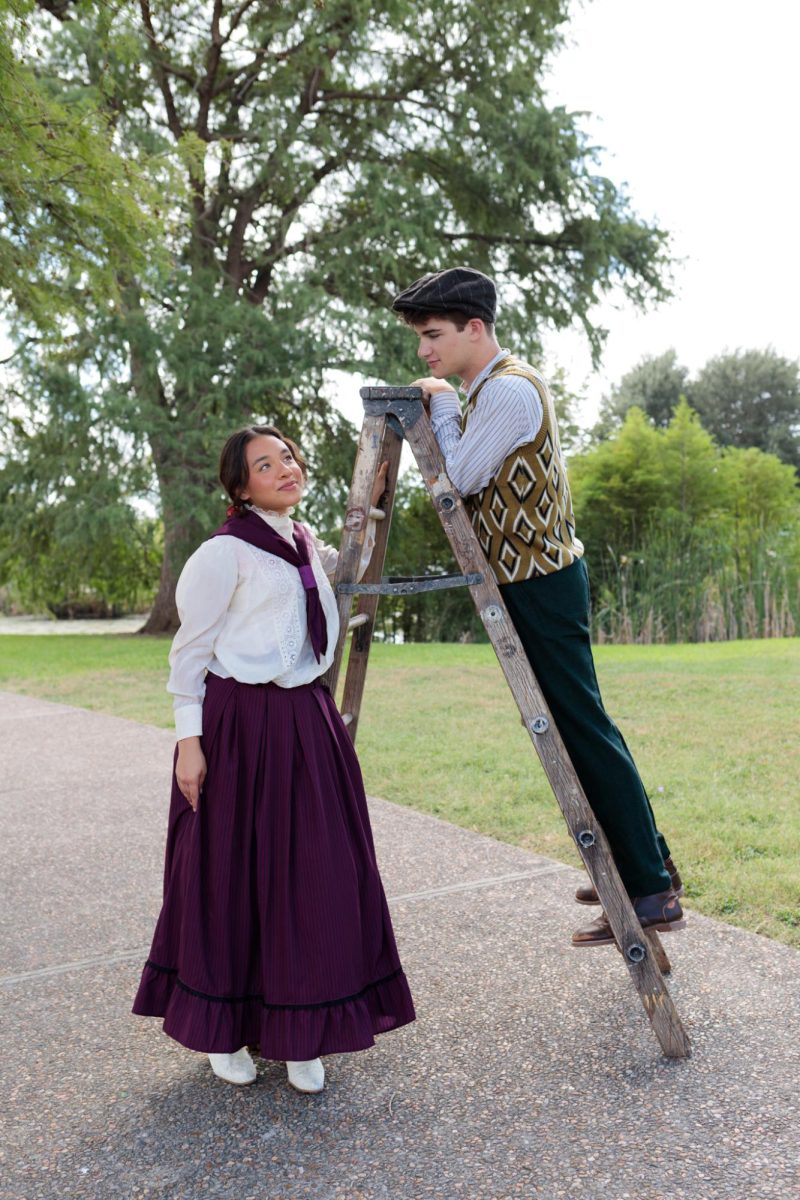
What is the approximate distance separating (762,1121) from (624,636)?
12.5 metres

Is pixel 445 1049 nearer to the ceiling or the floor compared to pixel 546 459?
nearer to the floor

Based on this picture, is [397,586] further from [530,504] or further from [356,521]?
[530,504]

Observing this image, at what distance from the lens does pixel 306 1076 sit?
274 cm

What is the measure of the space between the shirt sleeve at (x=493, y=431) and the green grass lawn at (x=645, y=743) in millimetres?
1988

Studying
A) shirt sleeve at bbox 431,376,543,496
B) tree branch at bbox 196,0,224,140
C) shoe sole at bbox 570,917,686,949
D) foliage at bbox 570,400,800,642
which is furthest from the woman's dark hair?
tree branch at bbox 196,0,224,140

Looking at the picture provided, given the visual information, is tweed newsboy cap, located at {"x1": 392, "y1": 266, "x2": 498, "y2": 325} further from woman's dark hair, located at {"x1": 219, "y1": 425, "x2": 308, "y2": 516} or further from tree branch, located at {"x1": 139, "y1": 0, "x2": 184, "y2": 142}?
tree branch, located at {"x1": 139, "y1": 0, "x2": 184, "y2": 142}

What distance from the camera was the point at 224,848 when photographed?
2.76 m

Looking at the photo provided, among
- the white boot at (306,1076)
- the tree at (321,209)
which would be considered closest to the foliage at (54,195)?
the white boot at (306,1076)

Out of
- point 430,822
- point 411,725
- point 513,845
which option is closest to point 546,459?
point 513,845

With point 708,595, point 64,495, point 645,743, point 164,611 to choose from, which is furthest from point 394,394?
point 164,611

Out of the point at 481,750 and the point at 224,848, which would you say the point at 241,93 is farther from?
the point at 224,848

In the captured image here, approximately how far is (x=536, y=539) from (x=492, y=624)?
0.84 feet

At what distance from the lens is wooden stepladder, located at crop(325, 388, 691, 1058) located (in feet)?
9.41

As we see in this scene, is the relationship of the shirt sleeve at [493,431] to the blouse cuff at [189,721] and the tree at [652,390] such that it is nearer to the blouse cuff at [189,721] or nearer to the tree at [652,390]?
the blouse cuff at [189,721]
